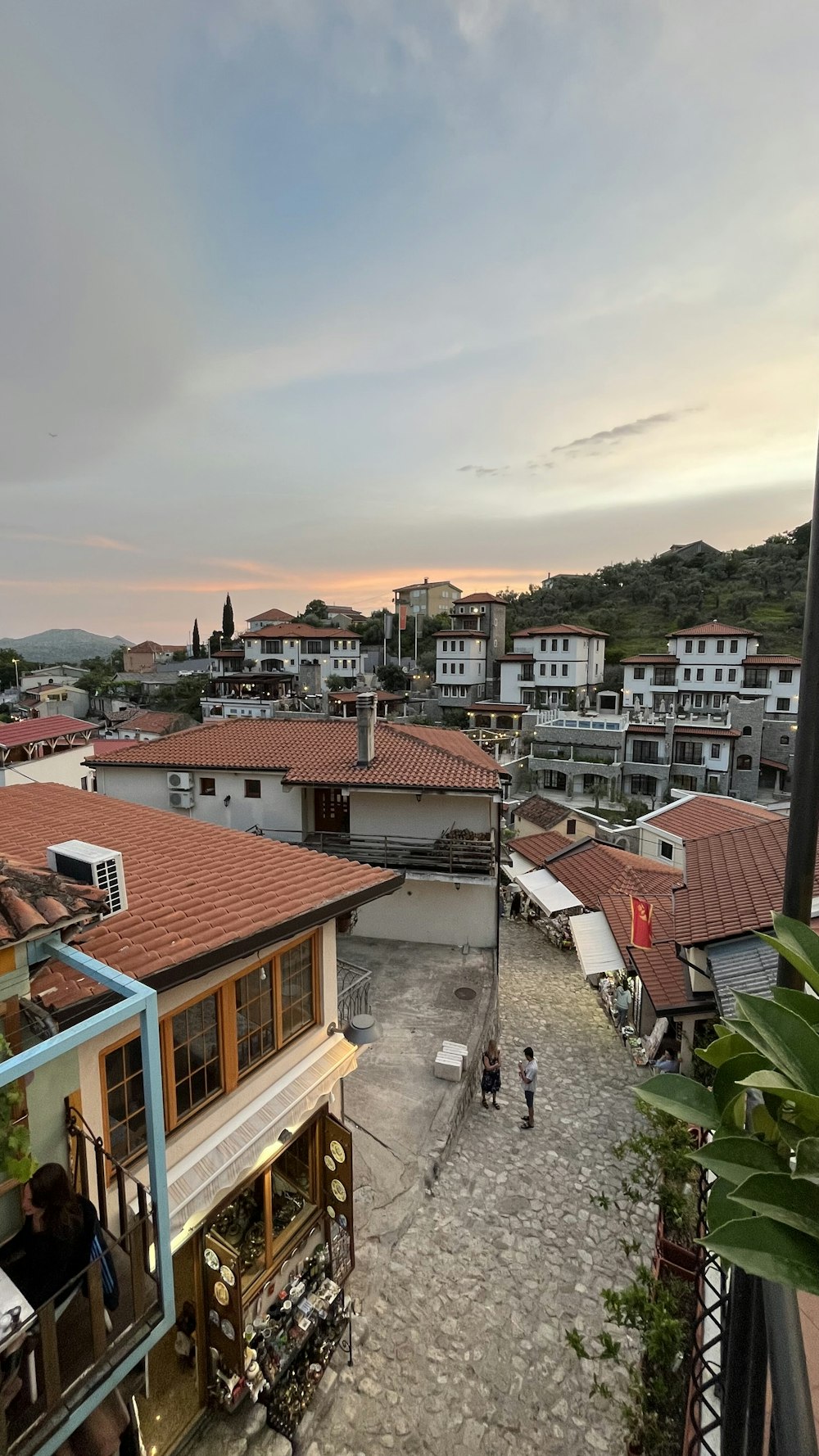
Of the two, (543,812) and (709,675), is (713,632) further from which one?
(543,812)

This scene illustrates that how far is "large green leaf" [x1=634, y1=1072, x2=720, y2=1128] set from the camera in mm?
1240

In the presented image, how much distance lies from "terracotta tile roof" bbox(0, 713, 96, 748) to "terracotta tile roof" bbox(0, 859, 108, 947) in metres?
19.7

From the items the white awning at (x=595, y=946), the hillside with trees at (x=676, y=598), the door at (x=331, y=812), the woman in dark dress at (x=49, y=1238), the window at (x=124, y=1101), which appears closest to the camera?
the woman in dark dress at (x=49, y=1238)

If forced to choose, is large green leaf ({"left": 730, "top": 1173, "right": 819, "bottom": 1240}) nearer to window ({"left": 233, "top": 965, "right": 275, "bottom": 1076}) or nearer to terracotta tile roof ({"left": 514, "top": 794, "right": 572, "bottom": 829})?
window ({"left": 233, "top": 965, "right": 275, "bottom": 1076})

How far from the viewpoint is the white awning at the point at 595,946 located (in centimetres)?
1636

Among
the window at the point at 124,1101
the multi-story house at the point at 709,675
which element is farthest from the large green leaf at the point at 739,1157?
the multi-story house at the point at 709,675

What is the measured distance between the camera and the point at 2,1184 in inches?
174

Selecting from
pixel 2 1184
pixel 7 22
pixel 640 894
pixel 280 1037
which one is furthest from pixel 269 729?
pixel 2 1184

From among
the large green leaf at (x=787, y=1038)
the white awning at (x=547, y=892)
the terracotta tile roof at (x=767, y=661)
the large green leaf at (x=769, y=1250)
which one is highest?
the terracotta tile roof at (x=767, y=661)

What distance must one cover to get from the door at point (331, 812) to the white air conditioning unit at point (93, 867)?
1283 centimetres

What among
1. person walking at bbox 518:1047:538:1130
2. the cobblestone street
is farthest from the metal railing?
person walking at bbox 518:1047:538:1130

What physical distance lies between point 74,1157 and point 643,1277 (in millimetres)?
5366

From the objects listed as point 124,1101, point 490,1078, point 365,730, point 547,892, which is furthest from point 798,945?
point 547,892

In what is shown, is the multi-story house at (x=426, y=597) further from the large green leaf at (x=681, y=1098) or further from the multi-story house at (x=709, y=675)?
the large green leaf at (x=681, y=1098)
